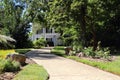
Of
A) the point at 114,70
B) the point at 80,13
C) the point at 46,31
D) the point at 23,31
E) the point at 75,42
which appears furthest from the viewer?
the point at 46,31

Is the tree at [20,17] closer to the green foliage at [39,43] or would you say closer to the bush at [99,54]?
the green foliage at [39,43]

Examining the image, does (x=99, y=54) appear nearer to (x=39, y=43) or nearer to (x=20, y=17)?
(x=20, y=17)

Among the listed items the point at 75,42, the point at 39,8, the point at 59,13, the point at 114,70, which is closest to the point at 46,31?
the point at 39,8

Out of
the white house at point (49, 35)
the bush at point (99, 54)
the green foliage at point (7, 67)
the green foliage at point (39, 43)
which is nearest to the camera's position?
the green foliage at point (7, 67)

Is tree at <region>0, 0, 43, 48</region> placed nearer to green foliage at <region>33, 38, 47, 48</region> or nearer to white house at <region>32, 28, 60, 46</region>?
green foliage at <region>33, 38, 47, 48</region>

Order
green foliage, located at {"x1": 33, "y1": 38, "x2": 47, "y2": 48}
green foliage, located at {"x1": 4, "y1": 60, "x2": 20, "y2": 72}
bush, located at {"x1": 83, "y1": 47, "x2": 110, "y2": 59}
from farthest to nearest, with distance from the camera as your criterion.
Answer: green foliage, located at {"x1": 33, "y1": 38, "x2": 47, "y2": 48}, bush, located at {"x1": 83, "y1": 47, "x2": 110, "y2": 59}, green foliage, located at {"x1": 4, "y1": 60, "x2": 20, "y2": 72}

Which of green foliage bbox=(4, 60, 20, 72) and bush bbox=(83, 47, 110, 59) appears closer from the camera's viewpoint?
green foliage bbox=(4, 60, 20, 72)

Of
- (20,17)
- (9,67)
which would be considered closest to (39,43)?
(20,17)

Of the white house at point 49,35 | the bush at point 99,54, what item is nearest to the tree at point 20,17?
the white house at point 49,35

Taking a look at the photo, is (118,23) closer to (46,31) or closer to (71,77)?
(71,77)

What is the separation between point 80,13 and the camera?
32.9 m

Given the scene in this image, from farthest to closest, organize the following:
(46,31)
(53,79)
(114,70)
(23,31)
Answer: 1. (46,31)
2. (23,31)
3. (114,70)
4. (53,79)

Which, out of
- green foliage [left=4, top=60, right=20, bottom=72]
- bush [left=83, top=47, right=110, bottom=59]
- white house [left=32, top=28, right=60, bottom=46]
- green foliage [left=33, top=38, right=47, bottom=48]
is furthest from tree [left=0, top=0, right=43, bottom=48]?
green foliage [left=4, top=60, right=20, bottom=72]

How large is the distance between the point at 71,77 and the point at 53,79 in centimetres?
97
